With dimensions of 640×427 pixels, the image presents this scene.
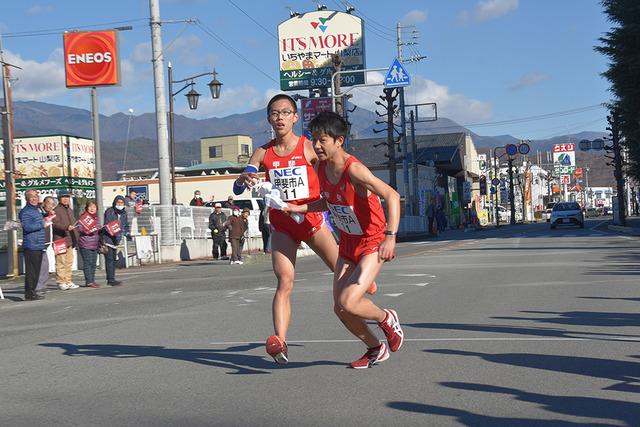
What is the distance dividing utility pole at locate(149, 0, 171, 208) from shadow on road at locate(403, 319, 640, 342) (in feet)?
65.1

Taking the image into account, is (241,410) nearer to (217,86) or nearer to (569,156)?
(217,86)

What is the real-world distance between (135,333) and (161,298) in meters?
4.80

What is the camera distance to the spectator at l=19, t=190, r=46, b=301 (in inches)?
637

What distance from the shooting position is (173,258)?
1188 inches

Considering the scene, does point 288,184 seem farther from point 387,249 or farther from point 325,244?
point 387,249

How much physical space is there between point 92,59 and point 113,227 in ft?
31.8

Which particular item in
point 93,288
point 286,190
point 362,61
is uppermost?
point 362,61

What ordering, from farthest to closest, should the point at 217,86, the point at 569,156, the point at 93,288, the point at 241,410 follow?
the point at 569,156 < the point at 217,86 < the point at 93,288 < the point at 241,410

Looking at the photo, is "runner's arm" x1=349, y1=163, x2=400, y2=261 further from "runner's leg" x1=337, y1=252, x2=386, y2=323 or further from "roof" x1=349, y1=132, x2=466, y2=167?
"roof" x1=349, y1=132, x2=466, y2=167

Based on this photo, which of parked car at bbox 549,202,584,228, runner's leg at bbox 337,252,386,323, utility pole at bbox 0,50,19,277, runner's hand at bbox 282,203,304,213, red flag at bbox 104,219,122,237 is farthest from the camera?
parked car at bbox 549,202,584,228

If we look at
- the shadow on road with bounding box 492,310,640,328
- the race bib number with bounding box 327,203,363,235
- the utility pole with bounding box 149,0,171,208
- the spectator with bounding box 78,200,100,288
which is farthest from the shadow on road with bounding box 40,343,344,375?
the utility pole with bounding box 149,0,171,208

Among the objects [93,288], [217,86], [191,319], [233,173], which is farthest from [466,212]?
[191,319]

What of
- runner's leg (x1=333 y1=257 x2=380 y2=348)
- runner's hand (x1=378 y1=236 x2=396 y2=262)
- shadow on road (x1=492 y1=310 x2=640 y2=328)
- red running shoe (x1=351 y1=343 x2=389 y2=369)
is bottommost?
shadow on road (x1=492 y1=310 x2=640 y2=328)

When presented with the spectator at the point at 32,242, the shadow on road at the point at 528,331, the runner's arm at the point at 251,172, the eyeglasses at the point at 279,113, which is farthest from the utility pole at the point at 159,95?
the eyeglasses at the point at 279,113
